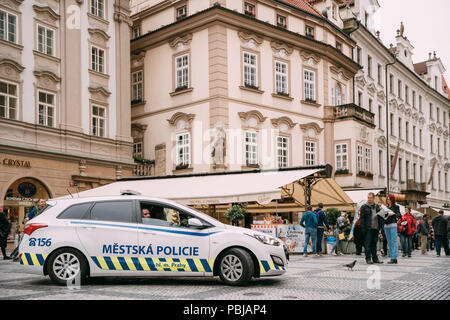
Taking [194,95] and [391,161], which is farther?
[391,161]

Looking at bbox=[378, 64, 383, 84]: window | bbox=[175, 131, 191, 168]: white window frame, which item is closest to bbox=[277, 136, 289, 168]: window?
bbox=[175, 131, 191, 168]: white window frame

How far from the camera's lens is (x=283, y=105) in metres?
31.0

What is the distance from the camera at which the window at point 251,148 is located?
28.9m

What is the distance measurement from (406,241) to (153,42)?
18.2m

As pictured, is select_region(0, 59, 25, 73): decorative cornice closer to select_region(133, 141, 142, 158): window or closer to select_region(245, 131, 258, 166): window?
select_region(133, 141, 142, 158): window

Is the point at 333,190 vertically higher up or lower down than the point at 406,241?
higher up

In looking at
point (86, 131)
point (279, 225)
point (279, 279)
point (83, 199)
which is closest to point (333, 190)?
point (279, 225)

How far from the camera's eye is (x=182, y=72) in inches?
1182

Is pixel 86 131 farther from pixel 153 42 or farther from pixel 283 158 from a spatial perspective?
pixel 283 158

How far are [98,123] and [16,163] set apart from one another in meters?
5.26

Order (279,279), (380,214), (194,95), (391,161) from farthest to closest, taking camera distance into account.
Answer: (391,161) < (194,95) < (380,214) < (279,279)

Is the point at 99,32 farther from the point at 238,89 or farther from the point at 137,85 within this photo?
the point at 238,89

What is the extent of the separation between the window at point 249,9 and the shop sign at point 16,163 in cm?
1341

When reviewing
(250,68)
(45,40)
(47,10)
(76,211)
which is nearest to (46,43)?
(45,40)
